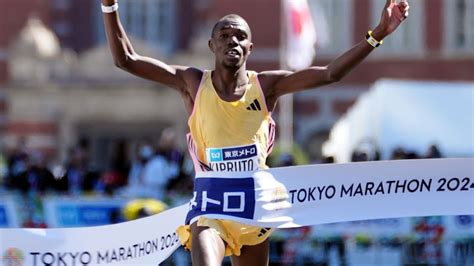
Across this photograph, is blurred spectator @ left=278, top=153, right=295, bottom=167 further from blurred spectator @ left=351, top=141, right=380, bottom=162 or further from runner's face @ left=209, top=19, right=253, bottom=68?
runner's face @ left=209, top=19, right=253, bottom=68

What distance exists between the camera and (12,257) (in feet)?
28.1

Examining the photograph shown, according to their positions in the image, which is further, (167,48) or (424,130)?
(167,48)

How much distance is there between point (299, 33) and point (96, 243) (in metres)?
20.7

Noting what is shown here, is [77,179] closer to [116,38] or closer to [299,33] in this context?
[299,33]

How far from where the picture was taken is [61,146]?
3878cm

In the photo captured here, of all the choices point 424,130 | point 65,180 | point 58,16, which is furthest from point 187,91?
point 58,16

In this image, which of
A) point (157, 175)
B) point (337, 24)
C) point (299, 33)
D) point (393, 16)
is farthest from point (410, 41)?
point (393, 16)

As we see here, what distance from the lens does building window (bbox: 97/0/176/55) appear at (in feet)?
136

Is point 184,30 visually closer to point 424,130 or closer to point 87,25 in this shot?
point 87,25

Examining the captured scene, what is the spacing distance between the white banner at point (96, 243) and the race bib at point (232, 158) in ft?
2.35

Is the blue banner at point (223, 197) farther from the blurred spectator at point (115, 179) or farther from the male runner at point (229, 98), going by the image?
the blurred spectator at point (115, 179)

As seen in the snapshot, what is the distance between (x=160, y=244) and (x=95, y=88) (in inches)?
1190

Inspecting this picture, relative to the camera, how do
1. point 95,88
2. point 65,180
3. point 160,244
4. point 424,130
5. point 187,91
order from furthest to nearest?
point 95,88 < point 424,130 < point 65,180 < point 160,244 < point 187,91

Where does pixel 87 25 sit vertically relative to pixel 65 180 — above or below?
above
